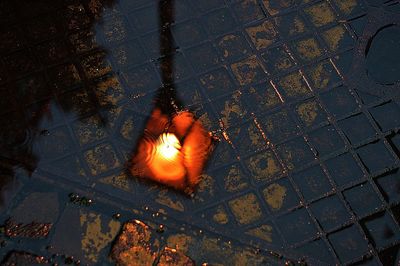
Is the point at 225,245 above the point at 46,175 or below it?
below

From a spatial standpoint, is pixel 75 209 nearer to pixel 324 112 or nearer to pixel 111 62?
pixel 111 62

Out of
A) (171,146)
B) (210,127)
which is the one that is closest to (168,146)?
(171,146)

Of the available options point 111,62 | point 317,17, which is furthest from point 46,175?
point 317,17

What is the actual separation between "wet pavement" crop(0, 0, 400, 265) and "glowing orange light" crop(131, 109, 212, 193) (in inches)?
3.2

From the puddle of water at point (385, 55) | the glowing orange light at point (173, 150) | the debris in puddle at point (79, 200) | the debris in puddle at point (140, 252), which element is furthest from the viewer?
the puddle of water at point (385, 55)

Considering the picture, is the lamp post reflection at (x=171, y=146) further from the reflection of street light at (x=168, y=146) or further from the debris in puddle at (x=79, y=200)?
the debris in puddle at (x=79, y=200)

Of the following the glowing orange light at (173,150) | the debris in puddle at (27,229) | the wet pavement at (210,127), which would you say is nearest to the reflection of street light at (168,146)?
the glowing orange light at (173,150)

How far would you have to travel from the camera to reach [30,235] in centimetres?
348

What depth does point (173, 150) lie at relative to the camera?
382 centimetres

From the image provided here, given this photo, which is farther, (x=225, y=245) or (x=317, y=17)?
(x=317, y=17)

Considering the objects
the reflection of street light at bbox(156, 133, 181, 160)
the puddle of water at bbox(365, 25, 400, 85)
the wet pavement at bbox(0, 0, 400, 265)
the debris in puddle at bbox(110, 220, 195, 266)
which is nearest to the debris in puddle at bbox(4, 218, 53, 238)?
the wet pavement at bbox(0, 0, 400, 265)

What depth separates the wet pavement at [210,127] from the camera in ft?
11.5

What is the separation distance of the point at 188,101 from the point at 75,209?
1365 millimetres

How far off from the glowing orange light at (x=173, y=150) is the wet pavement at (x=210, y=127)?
0.27 ft
